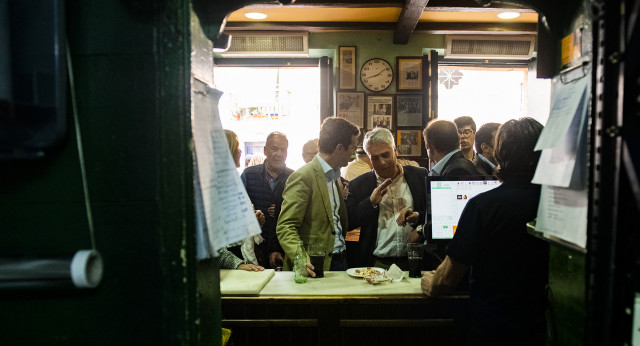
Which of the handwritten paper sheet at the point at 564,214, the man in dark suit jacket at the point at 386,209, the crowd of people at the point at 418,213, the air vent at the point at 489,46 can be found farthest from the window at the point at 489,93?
the handwritten paper sheet at the point at 564,214

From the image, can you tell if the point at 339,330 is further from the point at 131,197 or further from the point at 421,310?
the point at 131,197

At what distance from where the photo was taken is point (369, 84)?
4805mm

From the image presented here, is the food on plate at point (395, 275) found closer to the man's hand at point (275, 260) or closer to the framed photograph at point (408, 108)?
the man's hand at point (275, 260)

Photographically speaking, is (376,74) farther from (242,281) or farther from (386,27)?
(242,281)

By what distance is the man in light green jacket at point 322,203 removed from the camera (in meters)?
2.59

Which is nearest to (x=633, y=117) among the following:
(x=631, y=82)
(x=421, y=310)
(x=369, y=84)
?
(x=631, y=82)

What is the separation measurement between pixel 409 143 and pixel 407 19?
1436 millimetres

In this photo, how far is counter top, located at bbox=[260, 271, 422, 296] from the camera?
2.03 metres

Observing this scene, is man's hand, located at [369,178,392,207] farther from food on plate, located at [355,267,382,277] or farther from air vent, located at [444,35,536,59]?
air vent, located at [444,35,536,59]

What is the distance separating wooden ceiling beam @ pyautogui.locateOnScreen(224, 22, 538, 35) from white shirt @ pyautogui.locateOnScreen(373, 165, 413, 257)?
2.42 meters

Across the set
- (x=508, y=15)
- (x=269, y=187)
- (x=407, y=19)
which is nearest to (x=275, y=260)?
(x=269, y=187)

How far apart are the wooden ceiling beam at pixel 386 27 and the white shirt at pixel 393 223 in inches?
95.5

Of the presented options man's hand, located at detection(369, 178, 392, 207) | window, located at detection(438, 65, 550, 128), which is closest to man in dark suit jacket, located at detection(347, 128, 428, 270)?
man's hand, located at detection(369, 178, 392, 207)

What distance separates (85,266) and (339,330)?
163 cm
